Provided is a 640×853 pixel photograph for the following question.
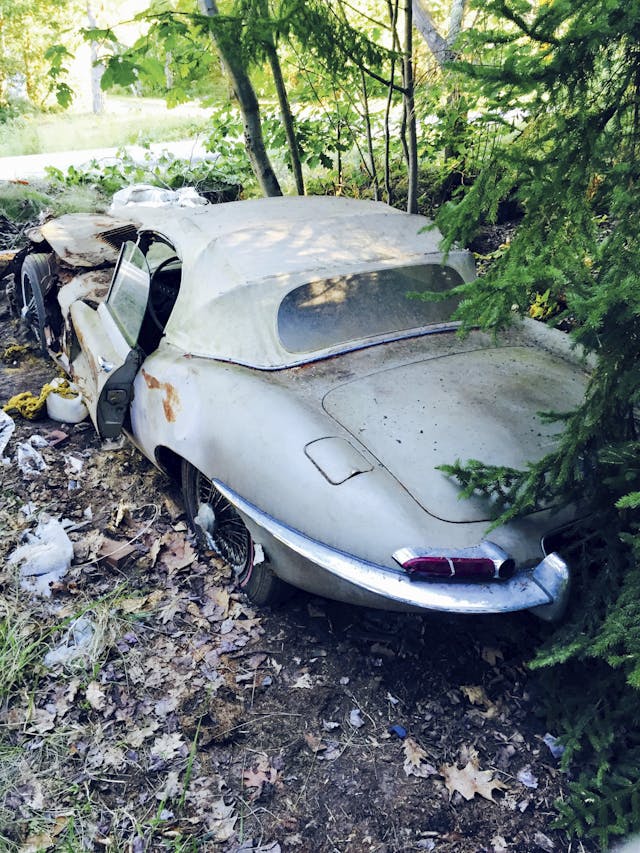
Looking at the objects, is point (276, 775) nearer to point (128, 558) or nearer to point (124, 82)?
point (128, 558)

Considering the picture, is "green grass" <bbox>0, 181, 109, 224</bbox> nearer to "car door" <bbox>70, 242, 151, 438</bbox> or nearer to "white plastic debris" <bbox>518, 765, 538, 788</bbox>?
"car door" <bbox>70, 242, 151, 438</bbox>

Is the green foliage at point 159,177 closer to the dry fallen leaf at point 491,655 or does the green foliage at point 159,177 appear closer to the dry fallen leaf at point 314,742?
the dry fallen leaf at point 491,655

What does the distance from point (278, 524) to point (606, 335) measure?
1.43 m

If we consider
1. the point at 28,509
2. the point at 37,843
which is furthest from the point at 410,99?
the point at 37,843

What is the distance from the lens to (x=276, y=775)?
258 centimetres

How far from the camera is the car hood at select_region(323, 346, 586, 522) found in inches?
104

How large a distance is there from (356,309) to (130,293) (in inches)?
55.9

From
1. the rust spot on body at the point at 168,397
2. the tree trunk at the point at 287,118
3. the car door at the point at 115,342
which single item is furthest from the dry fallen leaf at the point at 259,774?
the tree trunk at the point at 287,118

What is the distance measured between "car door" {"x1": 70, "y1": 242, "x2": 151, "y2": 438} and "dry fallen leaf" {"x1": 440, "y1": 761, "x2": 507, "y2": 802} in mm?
2497

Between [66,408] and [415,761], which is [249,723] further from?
[66,408]

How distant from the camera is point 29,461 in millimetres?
4250

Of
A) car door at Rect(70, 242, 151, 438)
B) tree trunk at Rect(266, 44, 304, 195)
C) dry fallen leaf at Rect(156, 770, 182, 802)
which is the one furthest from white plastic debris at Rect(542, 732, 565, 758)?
tree trunk at Rect(266, 44, 304, 195)

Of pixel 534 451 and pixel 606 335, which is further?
pixel 534 451

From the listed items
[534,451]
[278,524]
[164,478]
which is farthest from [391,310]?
[164,478]
